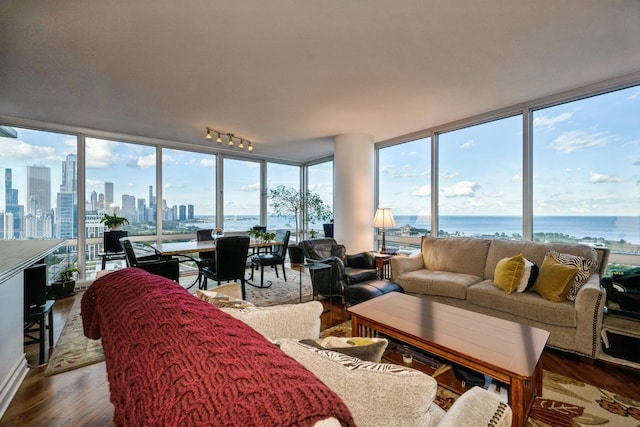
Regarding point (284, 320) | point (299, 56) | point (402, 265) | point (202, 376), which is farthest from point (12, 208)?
point (402, 265)

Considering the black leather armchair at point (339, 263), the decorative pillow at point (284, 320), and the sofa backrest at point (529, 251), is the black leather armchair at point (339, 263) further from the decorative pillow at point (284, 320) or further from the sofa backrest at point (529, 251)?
the decorative pillow at point (284, 320)

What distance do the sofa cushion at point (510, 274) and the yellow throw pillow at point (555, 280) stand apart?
164mm

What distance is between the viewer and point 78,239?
428 cm

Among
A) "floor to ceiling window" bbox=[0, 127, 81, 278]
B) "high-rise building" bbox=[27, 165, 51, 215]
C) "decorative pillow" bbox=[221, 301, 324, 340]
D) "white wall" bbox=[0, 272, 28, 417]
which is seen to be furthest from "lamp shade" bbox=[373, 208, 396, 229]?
"high-rise building" bbox=[27, 165, 51, 215]

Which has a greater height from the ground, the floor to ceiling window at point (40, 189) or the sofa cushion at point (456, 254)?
the floor to ceiling window at point (40, 189)

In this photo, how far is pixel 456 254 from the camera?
3.42 metres

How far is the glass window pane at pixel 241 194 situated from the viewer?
5836 millimetres

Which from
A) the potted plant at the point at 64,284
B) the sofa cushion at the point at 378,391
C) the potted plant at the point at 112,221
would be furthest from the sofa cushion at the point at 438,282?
the potted plant at the point at 64,284

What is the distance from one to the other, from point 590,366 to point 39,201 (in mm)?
6829

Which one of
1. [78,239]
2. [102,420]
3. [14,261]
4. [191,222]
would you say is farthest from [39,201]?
[102,420]

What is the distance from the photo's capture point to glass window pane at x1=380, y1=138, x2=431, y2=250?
15.2ft

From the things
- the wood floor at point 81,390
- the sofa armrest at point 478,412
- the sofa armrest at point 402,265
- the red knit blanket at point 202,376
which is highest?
the red knit blanket at point 202,376

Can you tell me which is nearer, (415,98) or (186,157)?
(415,98)

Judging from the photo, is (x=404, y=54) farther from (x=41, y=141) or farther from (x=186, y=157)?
(x=41, y=141)
